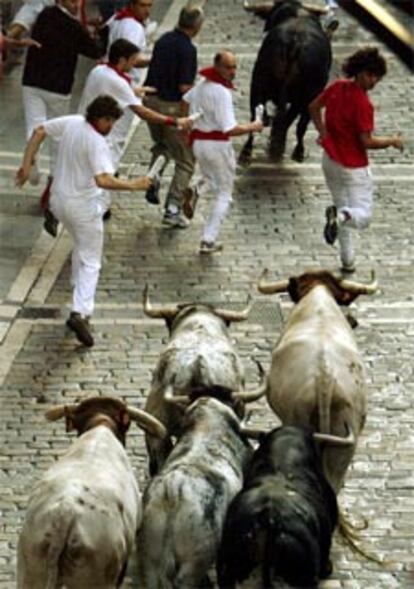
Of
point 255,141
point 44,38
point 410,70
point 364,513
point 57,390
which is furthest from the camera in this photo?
point 255,141

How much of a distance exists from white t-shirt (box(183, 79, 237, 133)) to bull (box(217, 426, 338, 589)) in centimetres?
670

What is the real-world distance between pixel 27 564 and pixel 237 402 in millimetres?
2342

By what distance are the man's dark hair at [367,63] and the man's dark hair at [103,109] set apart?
2555 millimetres

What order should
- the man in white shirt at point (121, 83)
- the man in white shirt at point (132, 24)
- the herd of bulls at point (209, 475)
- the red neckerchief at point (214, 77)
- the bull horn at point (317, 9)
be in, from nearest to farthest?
the herd of bulls at point (209, 475) → the man in white shirt at point (121, 83) → the red neckerchief at point (214, 77) → the man in white shirt at point (132, 24) → the bull horn at point (317, 9)

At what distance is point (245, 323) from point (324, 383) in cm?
426

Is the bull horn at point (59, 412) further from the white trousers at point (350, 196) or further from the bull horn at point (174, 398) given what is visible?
the white trousers at point (350, 196)

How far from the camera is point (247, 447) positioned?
9984mm

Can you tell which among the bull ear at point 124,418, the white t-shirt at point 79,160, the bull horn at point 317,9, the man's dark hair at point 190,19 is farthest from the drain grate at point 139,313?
the bull horn at point 317,9

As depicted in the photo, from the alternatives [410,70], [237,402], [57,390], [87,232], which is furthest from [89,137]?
[410,70]

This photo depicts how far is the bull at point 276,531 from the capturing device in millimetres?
8320

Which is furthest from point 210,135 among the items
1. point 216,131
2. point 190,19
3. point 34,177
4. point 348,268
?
point 34,177

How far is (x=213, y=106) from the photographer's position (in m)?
15.4

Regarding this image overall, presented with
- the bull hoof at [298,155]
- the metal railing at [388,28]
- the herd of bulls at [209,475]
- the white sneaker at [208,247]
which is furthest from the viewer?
the bull hoof at [298,155]

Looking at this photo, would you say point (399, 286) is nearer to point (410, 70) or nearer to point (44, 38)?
point (44, 38)
